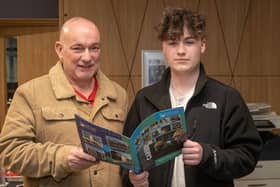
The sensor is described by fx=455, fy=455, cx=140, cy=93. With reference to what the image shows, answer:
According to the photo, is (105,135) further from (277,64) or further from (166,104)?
(277,64)

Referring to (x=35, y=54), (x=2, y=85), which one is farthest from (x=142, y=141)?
(x=2, y=85)

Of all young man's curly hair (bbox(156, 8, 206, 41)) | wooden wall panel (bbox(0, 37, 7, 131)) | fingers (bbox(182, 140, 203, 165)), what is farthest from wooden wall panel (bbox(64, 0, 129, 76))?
fingers (bbox(182, 140, 203, 165))

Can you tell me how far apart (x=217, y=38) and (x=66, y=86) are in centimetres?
217

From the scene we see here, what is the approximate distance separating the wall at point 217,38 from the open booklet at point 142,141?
223 cm

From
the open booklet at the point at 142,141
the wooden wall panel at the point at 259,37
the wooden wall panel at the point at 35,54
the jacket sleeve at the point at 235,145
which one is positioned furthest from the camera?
the wooden wall panel at the point at 35,54

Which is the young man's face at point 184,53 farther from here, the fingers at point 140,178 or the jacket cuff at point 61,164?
the jacket cuff at point 61,164

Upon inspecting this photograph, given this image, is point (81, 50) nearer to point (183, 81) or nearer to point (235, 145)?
point (183, 81)

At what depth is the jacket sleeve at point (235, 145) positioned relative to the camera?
1.79m

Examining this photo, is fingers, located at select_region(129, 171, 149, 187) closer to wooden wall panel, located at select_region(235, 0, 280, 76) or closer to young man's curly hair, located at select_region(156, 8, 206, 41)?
young man's curly hair, located at select_region(156, 8, 206, 41)

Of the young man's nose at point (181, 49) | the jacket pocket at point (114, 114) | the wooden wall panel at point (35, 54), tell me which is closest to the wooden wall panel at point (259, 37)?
the wooden wall panel at point (35, 54)

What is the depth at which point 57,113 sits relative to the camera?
196 centimetres

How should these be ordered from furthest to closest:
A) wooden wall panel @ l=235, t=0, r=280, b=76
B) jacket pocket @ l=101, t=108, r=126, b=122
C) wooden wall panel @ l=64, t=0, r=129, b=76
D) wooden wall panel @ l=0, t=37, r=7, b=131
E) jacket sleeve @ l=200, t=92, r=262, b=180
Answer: wooden wall panel @ l=0, t=37, r=7, b=131, wooden wall panel @ l=235, t=0, r=280, b=76, wooden wall panel @ l=64, t=0, r=129, b=76, jacket pocket @ l=101, t=108, r=126, b=122, jacket sleeve @ l=200, t=92, r=262, b=180

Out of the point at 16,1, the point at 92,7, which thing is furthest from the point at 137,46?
the point at 16,1

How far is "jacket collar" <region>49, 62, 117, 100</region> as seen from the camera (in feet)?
6.54
